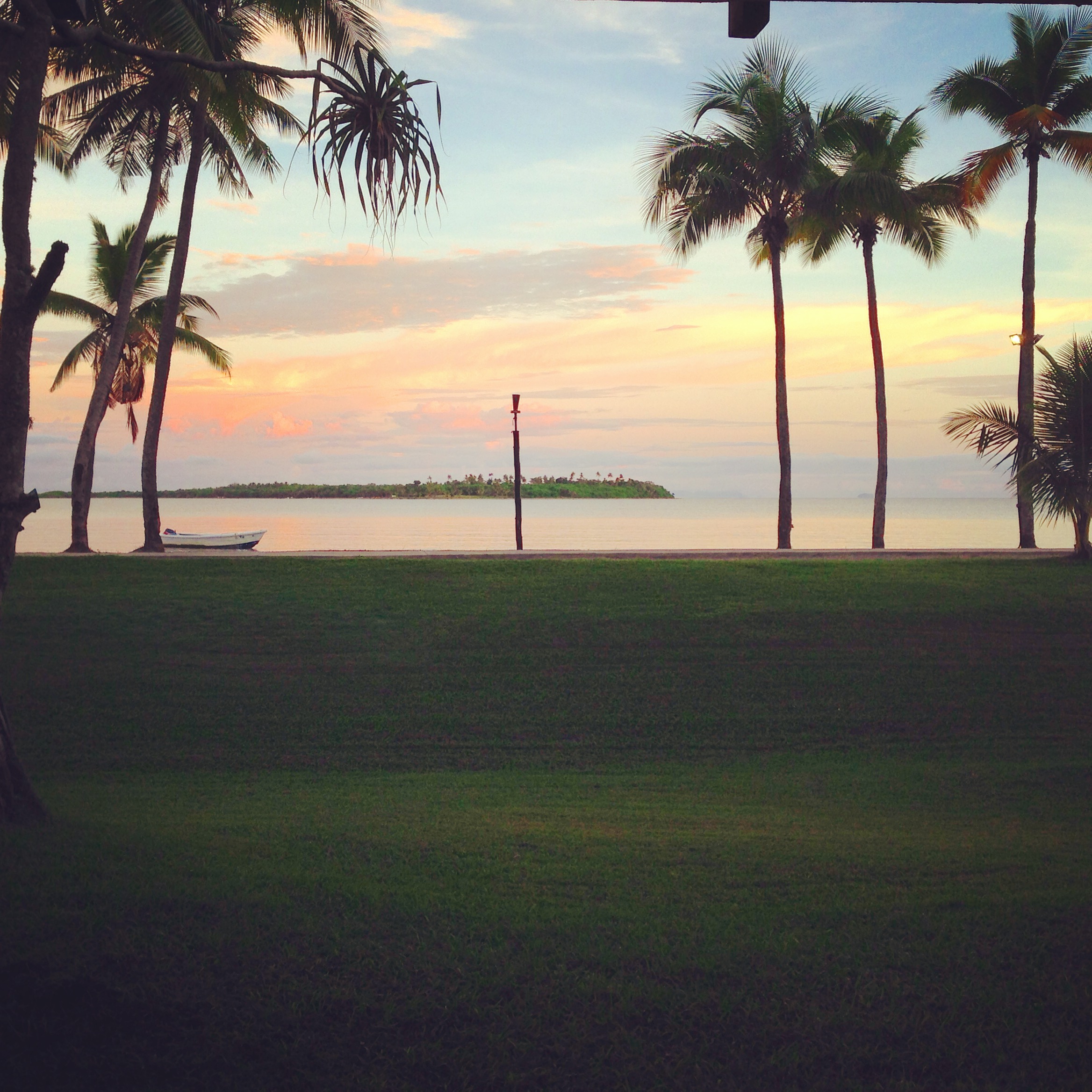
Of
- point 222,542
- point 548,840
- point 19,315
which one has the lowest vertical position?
point 548,840

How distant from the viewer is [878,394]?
27859mm

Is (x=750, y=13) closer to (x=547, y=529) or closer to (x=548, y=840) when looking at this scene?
(x=548, y=840)

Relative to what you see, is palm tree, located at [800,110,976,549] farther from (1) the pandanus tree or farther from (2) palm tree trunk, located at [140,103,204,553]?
(1) the pandanus tree

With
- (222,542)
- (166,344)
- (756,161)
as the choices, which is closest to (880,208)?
(756,161)

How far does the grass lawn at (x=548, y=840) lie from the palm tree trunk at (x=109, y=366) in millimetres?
8117

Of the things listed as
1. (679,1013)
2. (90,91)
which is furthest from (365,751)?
(90,91)

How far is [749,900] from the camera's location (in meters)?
5.00

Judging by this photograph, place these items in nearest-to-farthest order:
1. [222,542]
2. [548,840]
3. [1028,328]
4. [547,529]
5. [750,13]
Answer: [750,13] → [548,840] → [1028,328] → [222,542] → [547,529]

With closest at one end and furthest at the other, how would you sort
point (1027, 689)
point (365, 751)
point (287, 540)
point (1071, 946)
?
point (1071, 946) < point (365, 751) < point (1027, 689) < point (287, 540)

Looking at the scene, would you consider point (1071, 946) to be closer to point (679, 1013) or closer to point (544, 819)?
point (679, 1013)

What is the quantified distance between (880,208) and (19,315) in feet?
79.1

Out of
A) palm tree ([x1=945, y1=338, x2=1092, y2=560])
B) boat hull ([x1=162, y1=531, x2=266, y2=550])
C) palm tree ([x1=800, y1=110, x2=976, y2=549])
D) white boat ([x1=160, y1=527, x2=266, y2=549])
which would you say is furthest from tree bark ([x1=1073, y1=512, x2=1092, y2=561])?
boat hull ([x1=162, y1=531, x2=266, y2=550])

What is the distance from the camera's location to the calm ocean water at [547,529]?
5006cm

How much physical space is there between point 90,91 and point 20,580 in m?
12.8
